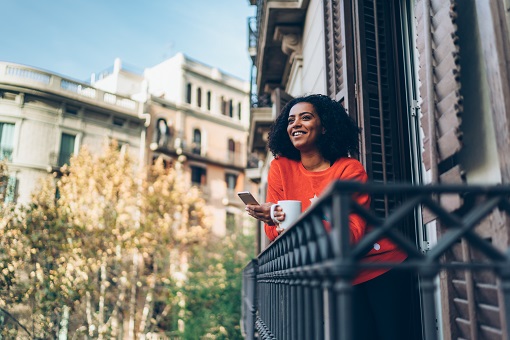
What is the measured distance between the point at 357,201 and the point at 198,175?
26728 millimetres

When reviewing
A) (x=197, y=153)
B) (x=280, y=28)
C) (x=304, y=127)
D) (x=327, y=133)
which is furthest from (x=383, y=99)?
(x=197, y=153)

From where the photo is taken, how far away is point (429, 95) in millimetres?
2379

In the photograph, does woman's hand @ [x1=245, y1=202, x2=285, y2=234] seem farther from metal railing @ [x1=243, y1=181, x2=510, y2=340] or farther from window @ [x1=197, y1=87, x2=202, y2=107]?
window @ [x1=197, y1=87, x2=202, y2=107]

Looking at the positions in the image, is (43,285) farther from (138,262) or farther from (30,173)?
(30,173)

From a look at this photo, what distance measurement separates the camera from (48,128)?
71.5ft

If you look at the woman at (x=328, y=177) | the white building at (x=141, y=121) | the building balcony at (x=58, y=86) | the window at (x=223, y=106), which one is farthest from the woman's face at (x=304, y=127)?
the window at (x=223, y=106)

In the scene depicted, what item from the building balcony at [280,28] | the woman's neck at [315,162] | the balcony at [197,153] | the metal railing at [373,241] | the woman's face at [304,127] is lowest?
the metal railing at [373,241]

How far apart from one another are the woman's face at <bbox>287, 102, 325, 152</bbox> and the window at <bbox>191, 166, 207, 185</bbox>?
25345 millimetres

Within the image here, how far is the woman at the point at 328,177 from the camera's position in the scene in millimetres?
2262

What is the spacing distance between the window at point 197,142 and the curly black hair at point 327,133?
2519cm

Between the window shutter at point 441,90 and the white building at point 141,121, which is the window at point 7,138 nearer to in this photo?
the white building at point 141,121

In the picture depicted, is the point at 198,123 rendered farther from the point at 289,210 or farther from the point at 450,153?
the point at 450,153

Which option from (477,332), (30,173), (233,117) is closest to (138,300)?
(30,173)

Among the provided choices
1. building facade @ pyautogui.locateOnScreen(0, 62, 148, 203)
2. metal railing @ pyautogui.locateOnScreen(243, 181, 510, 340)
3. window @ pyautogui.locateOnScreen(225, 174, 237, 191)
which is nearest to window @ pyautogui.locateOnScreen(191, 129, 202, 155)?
window @ pyautogui.locateOnScreen(225, 174, 237, 191)
